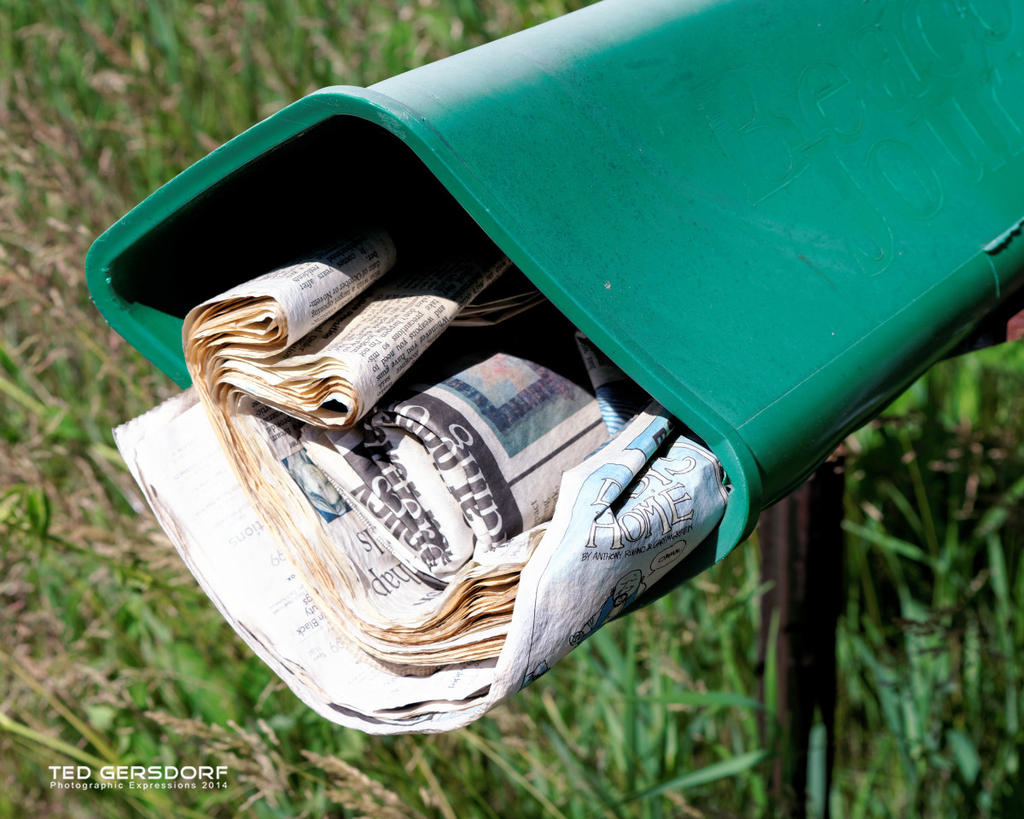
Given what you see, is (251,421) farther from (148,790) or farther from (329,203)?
(148,790)

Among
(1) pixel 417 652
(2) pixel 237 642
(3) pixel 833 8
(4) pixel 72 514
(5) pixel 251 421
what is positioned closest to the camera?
(1) pixel 417 652

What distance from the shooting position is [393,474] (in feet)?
4.03

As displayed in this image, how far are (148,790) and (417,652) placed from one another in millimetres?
1097

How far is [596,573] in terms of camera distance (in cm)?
97

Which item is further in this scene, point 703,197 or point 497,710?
point 497,710

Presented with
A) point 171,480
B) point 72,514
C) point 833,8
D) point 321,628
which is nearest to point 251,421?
point 171,480

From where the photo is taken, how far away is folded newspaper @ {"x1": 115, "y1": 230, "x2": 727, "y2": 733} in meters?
1.05

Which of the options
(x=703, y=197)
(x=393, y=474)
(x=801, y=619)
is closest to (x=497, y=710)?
(x=801, y=619)

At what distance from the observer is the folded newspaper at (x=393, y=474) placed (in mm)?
1053

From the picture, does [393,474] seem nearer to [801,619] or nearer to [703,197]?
[703,197]

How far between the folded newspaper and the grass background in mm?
504

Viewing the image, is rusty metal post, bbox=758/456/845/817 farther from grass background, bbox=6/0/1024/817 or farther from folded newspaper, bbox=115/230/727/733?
folded newspaper, bbox=115/230/727/733

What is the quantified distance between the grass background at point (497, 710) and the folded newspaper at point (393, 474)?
1.65 feet

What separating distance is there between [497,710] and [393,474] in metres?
0.96
